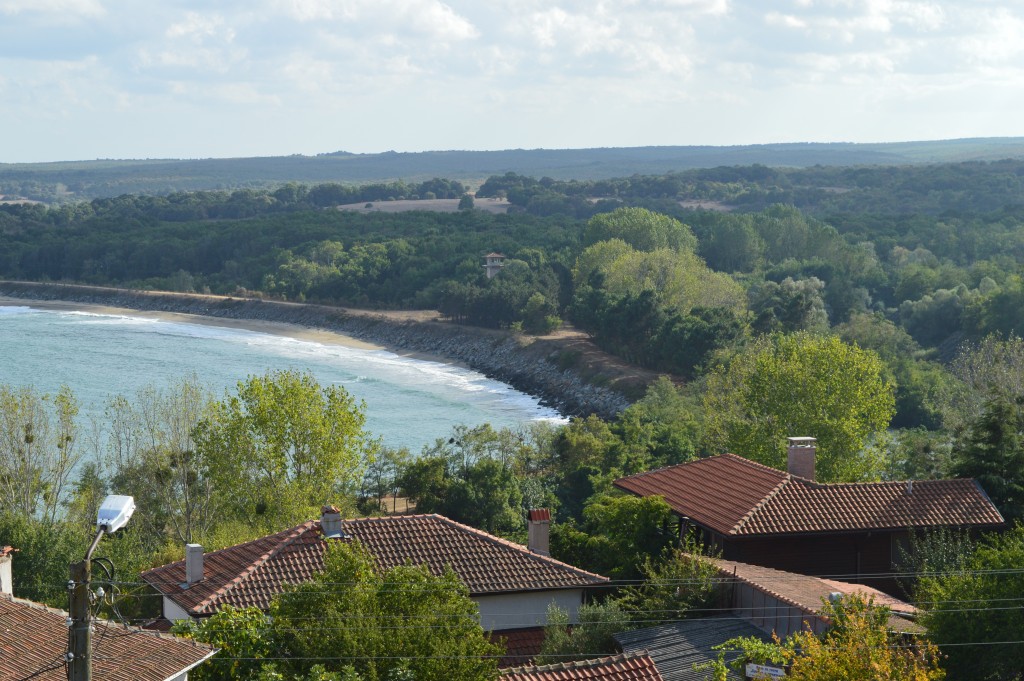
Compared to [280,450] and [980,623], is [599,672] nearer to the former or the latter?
[980,623]

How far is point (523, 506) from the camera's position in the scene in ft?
121

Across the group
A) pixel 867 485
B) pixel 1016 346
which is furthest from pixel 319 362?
pixel 867 485

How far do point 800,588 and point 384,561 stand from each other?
6.31 m

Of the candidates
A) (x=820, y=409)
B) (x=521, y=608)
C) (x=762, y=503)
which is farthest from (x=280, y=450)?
(x=820, y=409)

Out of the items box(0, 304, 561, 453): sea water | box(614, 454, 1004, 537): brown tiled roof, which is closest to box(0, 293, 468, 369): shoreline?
box(0, 304, 561, 453): sea water

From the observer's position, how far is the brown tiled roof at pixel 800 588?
1759 centimetres

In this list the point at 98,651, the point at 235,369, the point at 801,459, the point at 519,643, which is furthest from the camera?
the point at 235,369

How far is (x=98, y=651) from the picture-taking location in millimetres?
12617

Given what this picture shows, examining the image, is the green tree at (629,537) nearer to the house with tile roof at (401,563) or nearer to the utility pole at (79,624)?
the house with tile roof at (401,563)

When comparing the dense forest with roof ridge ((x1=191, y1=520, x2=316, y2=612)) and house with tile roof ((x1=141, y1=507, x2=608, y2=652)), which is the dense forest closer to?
house with tile roof ((x1=141, y1=507, x2=608, y2=652))

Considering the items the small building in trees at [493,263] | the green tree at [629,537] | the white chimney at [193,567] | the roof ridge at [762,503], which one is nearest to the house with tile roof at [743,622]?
the roof ridge at [762,503]

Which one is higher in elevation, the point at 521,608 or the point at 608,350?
the point at 521,608

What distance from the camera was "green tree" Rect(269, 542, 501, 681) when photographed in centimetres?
1377

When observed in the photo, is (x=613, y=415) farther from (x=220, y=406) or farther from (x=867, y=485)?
(x=867, y=485)
